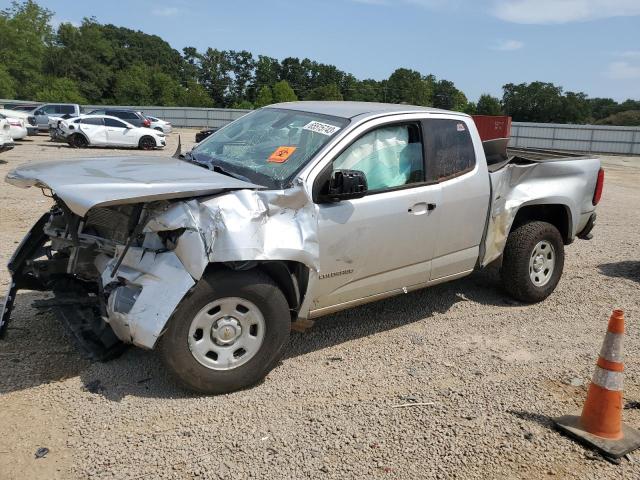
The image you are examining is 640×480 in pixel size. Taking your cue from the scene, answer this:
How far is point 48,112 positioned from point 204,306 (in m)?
28.7

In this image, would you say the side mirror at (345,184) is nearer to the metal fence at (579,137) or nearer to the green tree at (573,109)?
the metal fence at (579,137)

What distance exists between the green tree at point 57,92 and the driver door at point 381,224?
197 ft

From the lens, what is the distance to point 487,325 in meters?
5.13

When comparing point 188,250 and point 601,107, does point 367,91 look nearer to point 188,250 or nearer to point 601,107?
point 601,107

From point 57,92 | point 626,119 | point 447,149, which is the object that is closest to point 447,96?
point 626,119

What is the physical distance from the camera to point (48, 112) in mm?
28203

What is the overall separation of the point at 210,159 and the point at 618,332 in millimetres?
3147

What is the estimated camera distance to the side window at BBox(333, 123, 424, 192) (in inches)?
165

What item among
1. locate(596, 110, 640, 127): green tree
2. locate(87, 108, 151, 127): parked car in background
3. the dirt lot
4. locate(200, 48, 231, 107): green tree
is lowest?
the dirt lot

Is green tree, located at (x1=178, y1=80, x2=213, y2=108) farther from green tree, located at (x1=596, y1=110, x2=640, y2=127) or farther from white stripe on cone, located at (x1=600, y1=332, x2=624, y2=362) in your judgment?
white stripe on cone, located at (x1=600, y1=332, x2=624, y2=362)

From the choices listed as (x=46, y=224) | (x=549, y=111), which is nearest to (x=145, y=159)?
(x=46, y=224)

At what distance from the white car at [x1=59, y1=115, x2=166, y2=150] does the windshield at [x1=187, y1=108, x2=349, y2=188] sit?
18340 millimetres

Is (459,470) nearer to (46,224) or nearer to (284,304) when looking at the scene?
(284,304)

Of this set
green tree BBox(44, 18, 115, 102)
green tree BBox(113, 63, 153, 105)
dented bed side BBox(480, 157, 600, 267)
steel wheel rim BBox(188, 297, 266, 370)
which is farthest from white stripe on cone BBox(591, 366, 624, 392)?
green tree BBox(44, 18, 115, 102)
